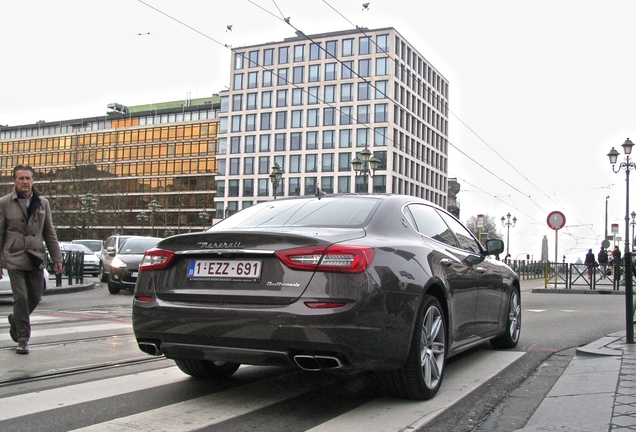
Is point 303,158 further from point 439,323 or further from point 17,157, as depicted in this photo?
point 439,323

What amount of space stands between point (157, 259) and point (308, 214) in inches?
46.8

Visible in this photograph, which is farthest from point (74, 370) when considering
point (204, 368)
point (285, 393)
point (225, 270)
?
point (225, 270)

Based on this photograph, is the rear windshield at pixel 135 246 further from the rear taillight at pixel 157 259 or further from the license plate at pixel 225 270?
the license plate at pixel 225 270

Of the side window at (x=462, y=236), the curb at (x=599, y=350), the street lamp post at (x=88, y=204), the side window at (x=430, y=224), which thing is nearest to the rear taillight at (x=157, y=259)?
the side window at (x=430, y=224)

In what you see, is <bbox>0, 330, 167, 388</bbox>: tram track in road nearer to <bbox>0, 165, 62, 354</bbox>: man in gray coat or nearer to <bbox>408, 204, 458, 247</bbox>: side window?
<bbox>0, 165, 62, 354</bbox>: man in gray coat

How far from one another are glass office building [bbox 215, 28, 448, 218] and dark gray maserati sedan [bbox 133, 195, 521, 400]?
3102 inches

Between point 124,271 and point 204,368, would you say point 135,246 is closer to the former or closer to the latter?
point 124,271

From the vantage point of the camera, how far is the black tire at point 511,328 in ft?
23.7

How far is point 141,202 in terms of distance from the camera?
107750 millimetres

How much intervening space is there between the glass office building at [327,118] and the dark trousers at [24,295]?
3051 inches

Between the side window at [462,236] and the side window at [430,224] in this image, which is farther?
the side window at [462,236]

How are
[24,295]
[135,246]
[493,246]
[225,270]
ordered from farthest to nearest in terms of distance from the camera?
1. [135,246]
2. [493,246]
3. [24,295]
4. [225,270]

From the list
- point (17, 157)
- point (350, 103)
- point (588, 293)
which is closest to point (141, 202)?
point (17, 157)

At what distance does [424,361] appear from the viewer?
183 inches
